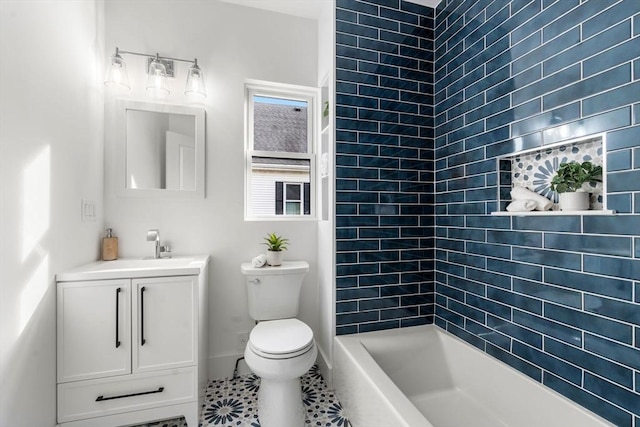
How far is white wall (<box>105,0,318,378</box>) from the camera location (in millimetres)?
1919

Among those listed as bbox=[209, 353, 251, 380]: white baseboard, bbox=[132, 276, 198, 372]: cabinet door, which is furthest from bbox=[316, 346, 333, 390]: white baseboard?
bbox=[132, 276, 198, 372]: cabinet door

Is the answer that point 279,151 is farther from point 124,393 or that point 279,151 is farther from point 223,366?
point 124,393

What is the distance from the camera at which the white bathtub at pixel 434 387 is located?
4.06 feet

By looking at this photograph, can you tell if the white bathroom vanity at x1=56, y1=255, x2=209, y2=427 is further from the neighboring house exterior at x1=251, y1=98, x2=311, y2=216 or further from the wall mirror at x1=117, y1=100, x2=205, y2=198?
the neighboring house exterior at x1=251, y1=98, x2=311, y2=216

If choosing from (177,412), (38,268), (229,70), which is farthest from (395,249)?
(38,268)

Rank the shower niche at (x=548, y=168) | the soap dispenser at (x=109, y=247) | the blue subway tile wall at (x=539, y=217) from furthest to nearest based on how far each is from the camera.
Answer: the soap dispenser at (x=109, y=247), the shower niche at (x=548, y=168), the blue subway tile wall at (x=539, y=217)

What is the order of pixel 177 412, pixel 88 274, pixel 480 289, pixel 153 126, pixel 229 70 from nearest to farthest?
pixel 88 274 → pixel 177 412 → pixel 480 289 → pixel 153 126 → pixel 229 70

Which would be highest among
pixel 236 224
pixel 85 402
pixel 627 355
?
pixel 236 224

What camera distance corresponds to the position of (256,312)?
197cm

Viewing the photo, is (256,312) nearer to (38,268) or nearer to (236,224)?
(236,224)

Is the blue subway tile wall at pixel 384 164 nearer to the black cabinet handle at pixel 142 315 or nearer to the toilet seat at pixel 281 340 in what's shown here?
the toilet seat at pixel 281 340

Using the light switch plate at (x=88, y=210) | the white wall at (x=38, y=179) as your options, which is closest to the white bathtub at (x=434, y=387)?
the white wall at (x=38, y=179)

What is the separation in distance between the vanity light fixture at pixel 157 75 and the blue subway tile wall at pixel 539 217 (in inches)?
66.4

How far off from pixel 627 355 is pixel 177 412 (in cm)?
205
